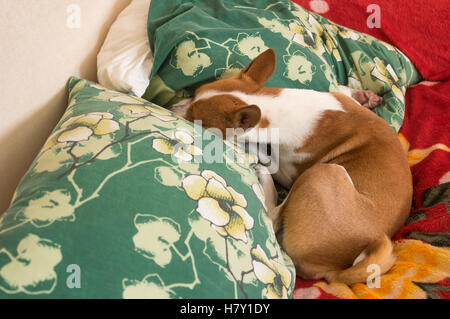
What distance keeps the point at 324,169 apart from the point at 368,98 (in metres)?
0.59

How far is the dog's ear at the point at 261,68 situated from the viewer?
135 centimetres

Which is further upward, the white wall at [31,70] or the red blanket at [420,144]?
the white wall at [31,70]

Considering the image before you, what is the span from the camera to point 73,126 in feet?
3.06

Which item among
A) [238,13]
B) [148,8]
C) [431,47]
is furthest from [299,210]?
[431,47]

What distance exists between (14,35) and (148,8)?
2.18 ft

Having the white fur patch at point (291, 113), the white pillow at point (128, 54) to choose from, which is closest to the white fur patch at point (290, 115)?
the white fur patch at point (291, 113)

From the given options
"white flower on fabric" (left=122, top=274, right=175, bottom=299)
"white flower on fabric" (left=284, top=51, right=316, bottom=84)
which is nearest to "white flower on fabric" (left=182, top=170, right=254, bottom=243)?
"white flower on fabric" (left=122, top=274, right=175, bottom=299)

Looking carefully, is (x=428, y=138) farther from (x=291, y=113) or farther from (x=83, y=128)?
(x=83, y=128)

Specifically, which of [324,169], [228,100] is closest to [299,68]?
[228,100]

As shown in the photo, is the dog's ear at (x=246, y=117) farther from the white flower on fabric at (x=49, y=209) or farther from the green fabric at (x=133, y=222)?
the white flower on fabric at (x=49, y=209)

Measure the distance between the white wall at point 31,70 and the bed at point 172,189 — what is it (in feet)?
0.25

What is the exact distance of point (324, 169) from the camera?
1.21 m

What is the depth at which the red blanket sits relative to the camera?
38.3 inches
